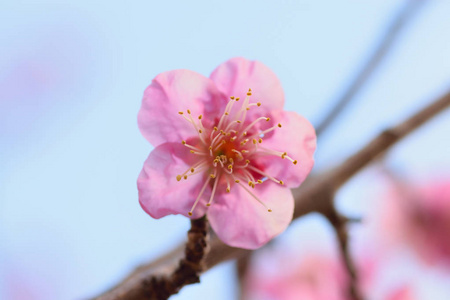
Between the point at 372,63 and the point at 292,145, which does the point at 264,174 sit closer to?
the point at 292,145

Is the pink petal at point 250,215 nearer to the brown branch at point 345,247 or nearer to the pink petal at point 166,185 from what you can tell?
the pink petal at point 166,185

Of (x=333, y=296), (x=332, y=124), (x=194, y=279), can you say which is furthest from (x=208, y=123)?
(x=333, y=296)

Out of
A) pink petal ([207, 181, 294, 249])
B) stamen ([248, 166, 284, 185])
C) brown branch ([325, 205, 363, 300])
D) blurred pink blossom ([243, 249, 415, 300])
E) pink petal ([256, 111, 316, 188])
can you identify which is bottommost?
blurred pink blossom ([243, 249, 415, 300])

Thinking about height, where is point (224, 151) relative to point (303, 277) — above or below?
above

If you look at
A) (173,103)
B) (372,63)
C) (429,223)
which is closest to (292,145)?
(173,103)

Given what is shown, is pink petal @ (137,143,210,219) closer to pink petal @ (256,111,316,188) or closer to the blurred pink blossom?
pink petal @ (256,111,316,188)

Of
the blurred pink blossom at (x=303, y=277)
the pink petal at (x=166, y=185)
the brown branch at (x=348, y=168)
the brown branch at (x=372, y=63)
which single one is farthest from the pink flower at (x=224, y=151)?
the blurred pink blossom at (x=303, y=277)

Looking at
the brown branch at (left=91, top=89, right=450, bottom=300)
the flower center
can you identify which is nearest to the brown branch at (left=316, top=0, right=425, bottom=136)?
the brown branch at (left=91, top=89, right=450, bottom=300)
